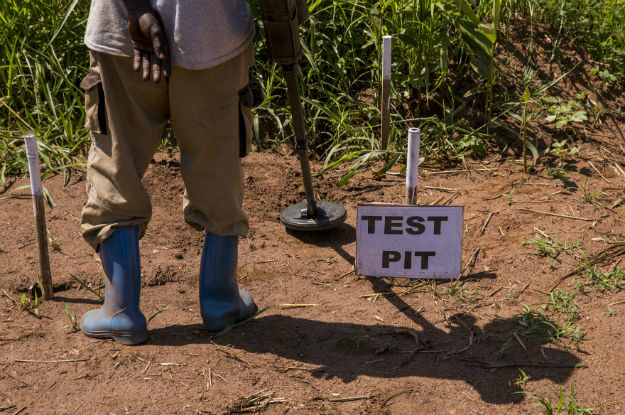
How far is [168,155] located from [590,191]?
2.10m

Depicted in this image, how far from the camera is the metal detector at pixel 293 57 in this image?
2.37 meters

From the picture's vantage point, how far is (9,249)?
10.3 feet

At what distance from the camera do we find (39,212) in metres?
2.65

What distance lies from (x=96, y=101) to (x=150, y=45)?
291 mm

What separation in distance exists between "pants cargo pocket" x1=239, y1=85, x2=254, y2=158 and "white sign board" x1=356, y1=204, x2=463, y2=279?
58cm

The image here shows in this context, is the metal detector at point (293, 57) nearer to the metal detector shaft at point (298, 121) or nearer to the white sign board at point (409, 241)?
the metal detector shaft at point (298, 121)

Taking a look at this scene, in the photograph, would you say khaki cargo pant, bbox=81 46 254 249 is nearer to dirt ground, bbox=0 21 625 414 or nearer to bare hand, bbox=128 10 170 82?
bare hand, bbox=128 10 170 82

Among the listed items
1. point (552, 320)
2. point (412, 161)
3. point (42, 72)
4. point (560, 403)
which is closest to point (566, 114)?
point (412, 161)

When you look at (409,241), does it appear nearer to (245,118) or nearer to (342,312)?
(342,312)

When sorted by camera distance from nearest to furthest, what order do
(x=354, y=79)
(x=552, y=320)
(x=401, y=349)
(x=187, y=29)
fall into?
(x=187, y=29)
(x=401, y=349)
(x=552, y=320)
(x=354, y=79)

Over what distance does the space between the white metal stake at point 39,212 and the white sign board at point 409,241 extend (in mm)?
1153

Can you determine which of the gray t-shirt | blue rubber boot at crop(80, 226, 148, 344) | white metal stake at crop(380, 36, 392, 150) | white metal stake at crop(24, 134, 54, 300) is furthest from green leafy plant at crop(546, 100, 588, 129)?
white metal stake at crop(24, 134, 54, 300)

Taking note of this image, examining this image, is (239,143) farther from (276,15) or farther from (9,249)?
(9,249)

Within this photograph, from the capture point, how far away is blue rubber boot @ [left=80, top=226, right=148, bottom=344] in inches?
92.0
